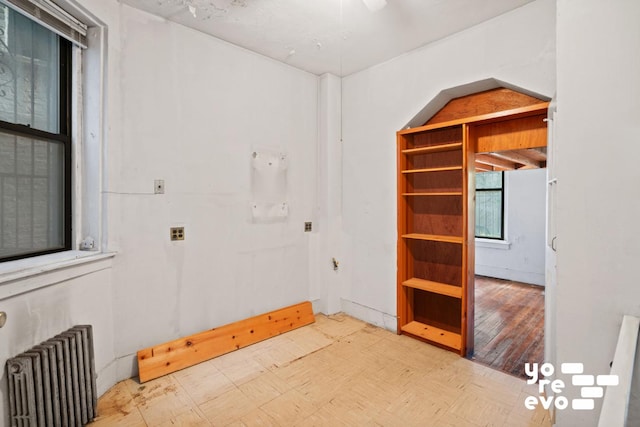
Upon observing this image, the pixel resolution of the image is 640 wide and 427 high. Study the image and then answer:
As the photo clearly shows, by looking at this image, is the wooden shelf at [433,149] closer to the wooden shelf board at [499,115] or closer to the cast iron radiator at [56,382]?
the wooden shelf board at [499,115]

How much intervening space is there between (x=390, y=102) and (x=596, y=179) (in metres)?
2.16

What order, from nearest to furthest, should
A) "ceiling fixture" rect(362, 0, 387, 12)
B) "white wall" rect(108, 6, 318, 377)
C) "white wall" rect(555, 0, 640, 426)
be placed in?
"white wall" rect(555, 0, 640, 426) → "ceiling fixture" rect(362, 0, 387, 12) → "white wall" rect(108, 6, 318, 377)

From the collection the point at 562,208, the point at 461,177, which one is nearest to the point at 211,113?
the point at 461,177

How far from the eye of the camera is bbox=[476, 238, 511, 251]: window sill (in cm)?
580

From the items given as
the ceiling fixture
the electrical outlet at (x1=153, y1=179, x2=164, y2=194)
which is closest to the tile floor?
the electrical outlet at (x1=153, y1=179, x2=164, y2=194)

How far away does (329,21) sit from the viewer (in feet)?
8.31

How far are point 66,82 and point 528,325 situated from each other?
4.98 metres

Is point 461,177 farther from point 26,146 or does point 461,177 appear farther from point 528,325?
point 26,146

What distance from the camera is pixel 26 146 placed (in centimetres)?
190

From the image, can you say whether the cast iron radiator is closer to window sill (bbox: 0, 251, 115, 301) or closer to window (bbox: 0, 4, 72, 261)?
window sill (bbox: 0, 251, 115, 301)

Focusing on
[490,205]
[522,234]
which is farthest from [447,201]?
[490,205]

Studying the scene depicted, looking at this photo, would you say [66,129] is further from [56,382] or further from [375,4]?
[375,4]

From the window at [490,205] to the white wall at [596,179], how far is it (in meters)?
5.11

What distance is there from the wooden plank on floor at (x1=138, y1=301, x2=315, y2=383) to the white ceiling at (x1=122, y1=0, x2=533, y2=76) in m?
2.69
